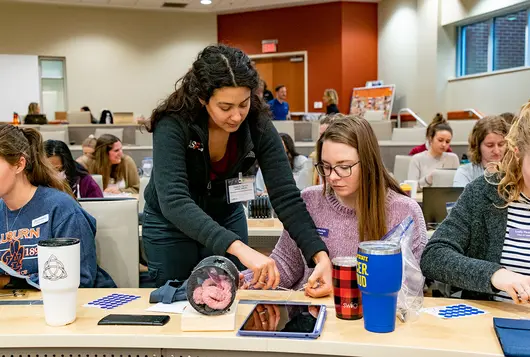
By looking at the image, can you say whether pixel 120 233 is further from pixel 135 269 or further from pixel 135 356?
pixel 135 356

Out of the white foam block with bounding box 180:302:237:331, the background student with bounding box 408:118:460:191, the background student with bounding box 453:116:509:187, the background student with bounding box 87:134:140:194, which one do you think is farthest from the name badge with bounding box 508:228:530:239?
the background student with bounding box 87:134:140:194

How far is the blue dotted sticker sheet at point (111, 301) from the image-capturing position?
1.57m

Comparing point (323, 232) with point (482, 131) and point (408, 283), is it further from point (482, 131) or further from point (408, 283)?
point (482, 131)

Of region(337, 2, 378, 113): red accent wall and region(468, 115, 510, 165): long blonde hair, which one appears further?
region(337, 2, 378, 113): red accent wall

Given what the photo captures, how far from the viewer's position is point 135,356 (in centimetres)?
135

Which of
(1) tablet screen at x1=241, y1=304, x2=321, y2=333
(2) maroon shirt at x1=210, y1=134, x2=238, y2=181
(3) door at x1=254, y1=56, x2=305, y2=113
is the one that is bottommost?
(1) tablet screen at x1=241, y1=304, x2=321, y2=333

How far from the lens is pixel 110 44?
1398 centimetres

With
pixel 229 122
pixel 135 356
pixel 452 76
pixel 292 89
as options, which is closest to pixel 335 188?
pixel 229 122

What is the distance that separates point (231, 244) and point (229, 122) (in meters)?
0.39

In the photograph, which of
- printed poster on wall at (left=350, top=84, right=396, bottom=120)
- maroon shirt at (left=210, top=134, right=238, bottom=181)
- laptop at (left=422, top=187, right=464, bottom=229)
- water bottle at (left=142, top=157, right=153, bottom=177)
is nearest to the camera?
maroon shirt at (left=210, top=134, right=238, bottom=181)

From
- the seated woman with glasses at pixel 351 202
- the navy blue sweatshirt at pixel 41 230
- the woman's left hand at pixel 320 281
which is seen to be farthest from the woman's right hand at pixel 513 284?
the navy blue sweatshirt at pixel 41 230

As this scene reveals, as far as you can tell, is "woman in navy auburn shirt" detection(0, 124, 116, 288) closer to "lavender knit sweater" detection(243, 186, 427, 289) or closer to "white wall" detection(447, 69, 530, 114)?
"lavender knit sweater" detection(243, 186, 427, 289)

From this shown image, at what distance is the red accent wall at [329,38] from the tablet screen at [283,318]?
11.7 metres

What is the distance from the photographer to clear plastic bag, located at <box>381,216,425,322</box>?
1.40 meters
